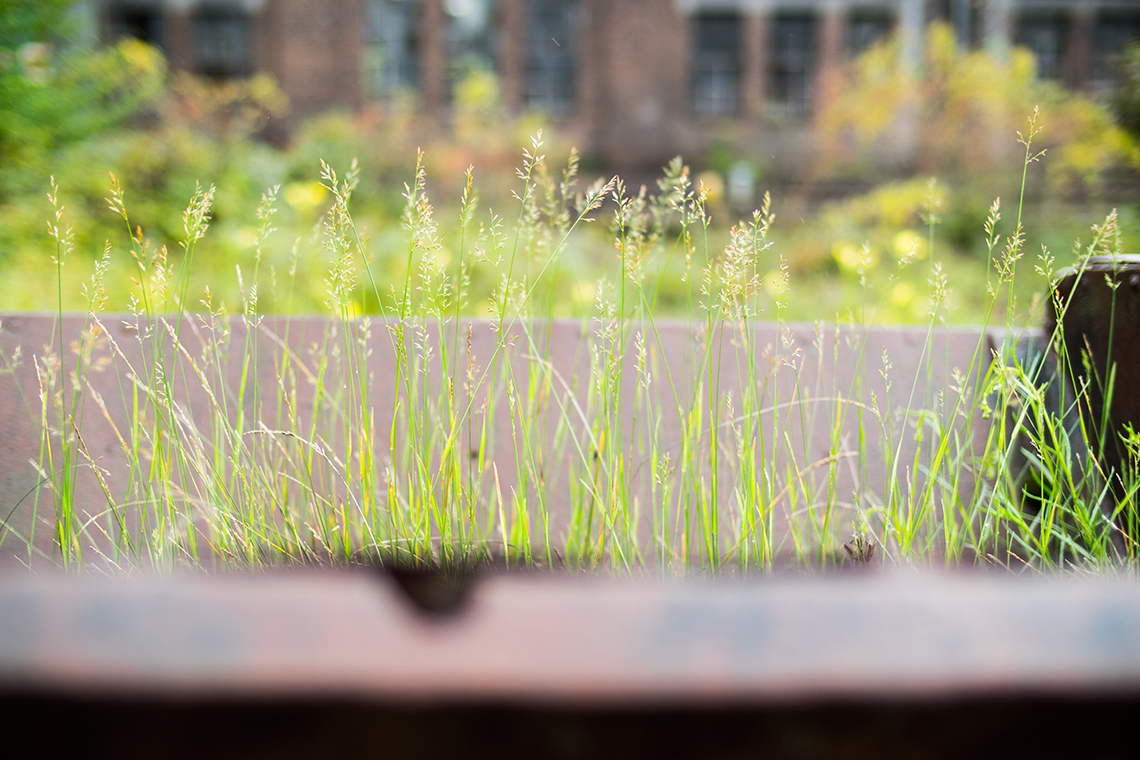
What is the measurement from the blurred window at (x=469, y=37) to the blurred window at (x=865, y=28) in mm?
5914

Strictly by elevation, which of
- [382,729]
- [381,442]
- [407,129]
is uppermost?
[407,129]

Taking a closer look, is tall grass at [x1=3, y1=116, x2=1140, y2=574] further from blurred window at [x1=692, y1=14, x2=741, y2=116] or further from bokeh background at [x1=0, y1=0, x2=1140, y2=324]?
blurred window at [x1=692, y1=14, x2=741, y2=116]

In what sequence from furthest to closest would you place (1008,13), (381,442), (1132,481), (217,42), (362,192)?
(217,42) → (1008,13) → (362,192) → (381,442) → (1132,481)

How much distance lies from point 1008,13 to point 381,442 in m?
12.2

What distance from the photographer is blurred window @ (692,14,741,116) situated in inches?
415

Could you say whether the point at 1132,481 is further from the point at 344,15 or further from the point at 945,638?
the point at 344,15

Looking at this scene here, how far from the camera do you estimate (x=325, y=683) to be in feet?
0.90

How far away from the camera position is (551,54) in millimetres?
10445

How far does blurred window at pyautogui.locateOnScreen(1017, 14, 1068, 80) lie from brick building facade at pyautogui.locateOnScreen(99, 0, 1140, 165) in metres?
0.02

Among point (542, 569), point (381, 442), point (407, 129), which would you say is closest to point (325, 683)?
point (542, 569)

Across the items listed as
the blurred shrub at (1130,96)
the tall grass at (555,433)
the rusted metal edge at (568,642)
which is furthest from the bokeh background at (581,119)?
the rusted metal edge at (568,642)

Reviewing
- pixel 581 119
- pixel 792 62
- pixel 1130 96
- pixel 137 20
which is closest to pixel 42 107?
pixel 1130 96

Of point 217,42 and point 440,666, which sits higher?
point 217,42

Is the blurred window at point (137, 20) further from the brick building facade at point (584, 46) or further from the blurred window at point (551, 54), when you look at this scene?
the blurred window at point (551, 54)
